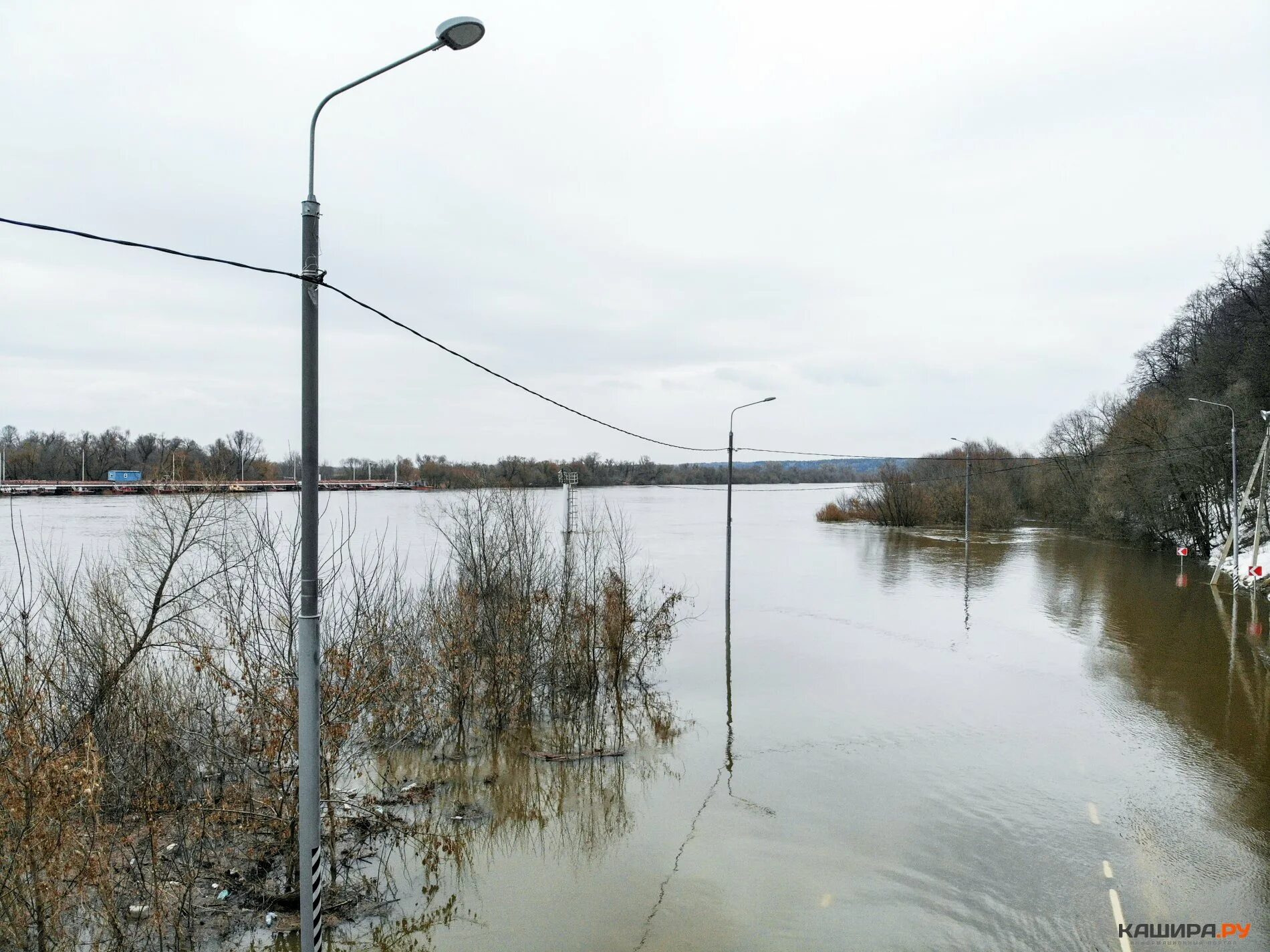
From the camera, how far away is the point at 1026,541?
5378cm

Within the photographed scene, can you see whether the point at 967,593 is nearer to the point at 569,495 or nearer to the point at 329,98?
the point at 569,495

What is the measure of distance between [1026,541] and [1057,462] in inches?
644

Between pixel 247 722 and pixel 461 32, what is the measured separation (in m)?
7.65

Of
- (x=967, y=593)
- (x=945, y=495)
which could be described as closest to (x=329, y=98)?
(x=967, y=593)

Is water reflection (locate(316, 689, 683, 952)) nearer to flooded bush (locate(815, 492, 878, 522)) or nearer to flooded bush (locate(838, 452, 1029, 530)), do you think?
flooded bush (locate(838, 452, 1029, 530))

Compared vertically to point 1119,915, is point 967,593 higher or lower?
higher

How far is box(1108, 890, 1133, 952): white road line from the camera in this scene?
7.15 m

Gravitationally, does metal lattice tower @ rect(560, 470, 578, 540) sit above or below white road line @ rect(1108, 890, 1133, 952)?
above

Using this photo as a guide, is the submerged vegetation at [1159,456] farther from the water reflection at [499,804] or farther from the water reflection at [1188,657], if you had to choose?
the water reflection at [499,804]

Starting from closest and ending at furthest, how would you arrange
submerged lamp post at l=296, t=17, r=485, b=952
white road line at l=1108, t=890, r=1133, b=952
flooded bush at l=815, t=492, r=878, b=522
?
submerged lamp post at l=296, t=17, r=485, b=952 < white road line at l=1108, t=890, r=1133, b=952 < flooded bush at l=815, t=492, r=878, b=522

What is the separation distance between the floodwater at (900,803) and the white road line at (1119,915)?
0.08 m

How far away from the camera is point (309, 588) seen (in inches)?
224

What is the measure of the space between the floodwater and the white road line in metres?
0.08

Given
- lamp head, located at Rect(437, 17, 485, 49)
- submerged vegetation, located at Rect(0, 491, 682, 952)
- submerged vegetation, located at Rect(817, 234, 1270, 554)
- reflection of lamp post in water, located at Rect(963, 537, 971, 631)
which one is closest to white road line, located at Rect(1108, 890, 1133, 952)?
submerged vegetation, located at Rect(0, 491, 682, 952)
